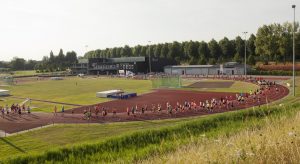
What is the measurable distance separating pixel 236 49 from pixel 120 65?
48843 mm

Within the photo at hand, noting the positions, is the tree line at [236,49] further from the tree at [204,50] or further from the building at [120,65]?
the building at [120,65]

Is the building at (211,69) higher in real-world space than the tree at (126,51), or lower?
lower

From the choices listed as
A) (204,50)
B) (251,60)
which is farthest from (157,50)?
(251,60)

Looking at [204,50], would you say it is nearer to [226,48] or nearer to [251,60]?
[226,48]

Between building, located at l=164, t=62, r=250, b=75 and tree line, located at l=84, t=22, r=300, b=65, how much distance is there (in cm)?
1004

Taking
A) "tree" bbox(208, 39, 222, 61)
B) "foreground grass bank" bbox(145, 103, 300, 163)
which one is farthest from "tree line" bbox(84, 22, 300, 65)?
"foreground grass bank" bbox(145, 103, 300, 163)

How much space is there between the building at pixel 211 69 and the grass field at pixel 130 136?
2717 inches

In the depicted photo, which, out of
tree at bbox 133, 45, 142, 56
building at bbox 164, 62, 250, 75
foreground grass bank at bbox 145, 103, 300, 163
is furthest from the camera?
tree at bbox 133, 45, 142, 56

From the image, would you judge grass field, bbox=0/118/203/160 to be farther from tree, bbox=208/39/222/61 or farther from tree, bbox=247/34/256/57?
tree, bbox=208/39/222/61

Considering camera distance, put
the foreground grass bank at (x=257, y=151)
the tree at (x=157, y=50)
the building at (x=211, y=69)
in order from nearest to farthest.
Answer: the foreground grass bank at (x=257, y=151)
the building at (x=211, y=69)
the tree at (x=157, y=50)

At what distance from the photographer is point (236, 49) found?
391 ft

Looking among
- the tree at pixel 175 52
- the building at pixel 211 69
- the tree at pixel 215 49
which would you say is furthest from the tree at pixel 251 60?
the tree at pixel 175 52

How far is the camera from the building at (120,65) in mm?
127562

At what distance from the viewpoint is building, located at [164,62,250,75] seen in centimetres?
→ 9944
